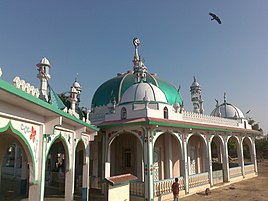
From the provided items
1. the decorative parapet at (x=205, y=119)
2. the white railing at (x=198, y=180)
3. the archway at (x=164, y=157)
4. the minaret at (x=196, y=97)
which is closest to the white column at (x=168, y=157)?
the archway at (x=164, y=157)

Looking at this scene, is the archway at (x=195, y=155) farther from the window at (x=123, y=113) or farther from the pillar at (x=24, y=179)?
the pillar at (x=24, y=179)

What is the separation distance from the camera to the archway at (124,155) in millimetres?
14406

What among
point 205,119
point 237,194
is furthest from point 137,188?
point 205,119

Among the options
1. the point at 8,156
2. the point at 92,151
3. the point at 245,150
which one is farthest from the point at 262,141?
the point at 8,156

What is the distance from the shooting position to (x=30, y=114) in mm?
5641

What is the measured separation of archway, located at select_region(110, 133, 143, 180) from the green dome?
463 centimetres

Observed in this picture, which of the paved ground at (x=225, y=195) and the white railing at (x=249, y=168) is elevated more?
the white railing at (x=249, y=168)

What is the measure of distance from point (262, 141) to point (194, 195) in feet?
106

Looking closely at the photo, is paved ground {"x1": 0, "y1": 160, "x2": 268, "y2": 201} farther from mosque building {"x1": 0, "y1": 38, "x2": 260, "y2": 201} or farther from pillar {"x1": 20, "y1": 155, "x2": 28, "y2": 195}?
mosque building {"x1": 0, "y1": 38, "x2": 260, "y2": 201}

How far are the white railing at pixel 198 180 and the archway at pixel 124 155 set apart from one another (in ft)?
10.6

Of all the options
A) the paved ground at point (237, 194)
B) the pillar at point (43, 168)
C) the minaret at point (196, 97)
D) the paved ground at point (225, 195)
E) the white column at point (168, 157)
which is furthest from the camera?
the minaret at point (196, 97)

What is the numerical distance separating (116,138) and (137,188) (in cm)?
422

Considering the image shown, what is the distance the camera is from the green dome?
19.0 m

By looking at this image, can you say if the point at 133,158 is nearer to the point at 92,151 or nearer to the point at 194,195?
the point at 92,151
